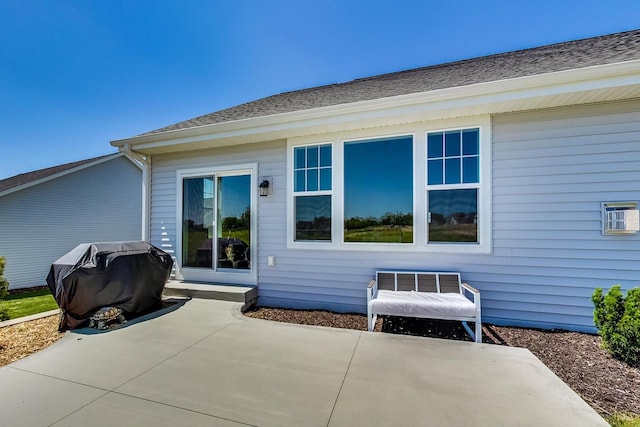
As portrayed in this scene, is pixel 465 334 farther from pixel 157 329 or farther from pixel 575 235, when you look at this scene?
pixel 157 329

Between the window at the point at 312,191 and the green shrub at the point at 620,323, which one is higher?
the window at the point at 312,191

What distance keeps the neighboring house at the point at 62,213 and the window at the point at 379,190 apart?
5.47m

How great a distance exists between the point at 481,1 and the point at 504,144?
348 centimetres

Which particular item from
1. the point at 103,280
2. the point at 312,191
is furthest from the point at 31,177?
the point at 312,191

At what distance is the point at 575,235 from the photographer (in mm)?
3391

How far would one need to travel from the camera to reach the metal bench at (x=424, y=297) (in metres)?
3.09

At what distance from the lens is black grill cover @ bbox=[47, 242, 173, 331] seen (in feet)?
10.8

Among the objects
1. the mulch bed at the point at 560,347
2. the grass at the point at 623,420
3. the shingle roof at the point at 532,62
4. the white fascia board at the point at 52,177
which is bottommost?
the mulch bed at the point at 560,347

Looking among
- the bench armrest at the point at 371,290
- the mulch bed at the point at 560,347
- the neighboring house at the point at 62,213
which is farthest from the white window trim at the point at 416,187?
the neighboring house at the point at 62,213

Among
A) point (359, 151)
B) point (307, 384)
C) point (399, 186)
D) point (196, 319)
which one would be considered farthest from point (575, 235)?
point (196, 319)

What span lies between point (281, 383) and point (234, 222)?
3.50 metres

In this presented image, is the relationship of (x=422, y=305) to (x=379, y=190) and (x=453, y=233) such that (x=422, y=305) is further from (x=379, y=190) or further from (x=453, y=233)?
(x=379, y=190)

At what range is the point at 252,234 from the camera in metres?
4.88

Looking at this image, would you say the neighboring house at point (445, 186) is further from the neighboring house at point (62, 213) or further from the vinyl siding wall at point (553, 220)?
the neighboring house at point (62, 213)
